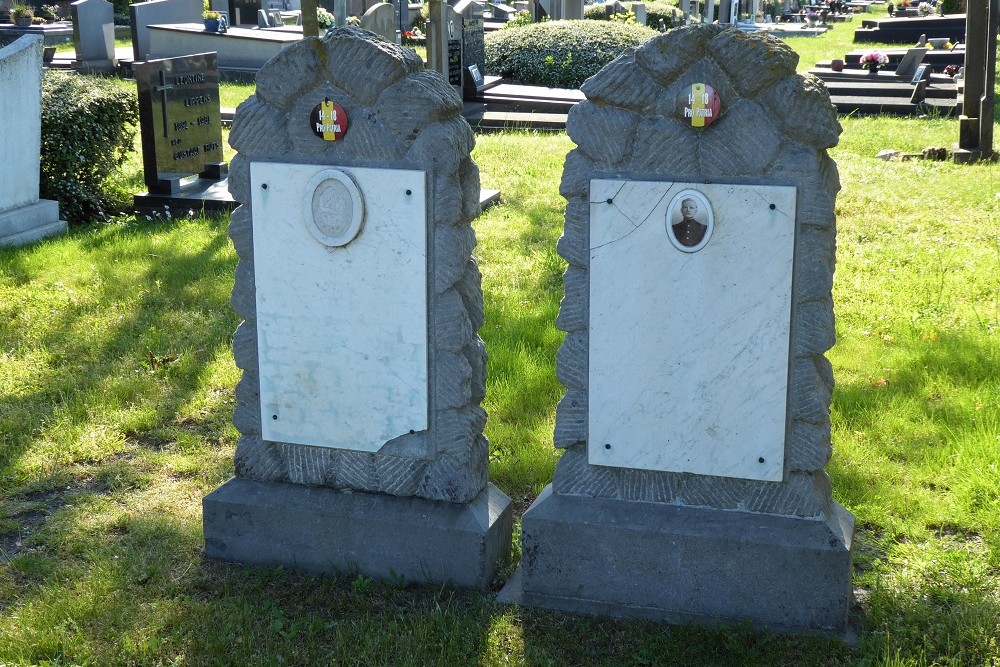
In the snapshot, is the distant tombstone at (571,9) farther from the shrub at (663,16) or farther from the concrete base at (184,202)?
the concrete base at (184,202)

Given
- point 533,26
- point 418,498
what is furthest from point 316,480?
point 533,26

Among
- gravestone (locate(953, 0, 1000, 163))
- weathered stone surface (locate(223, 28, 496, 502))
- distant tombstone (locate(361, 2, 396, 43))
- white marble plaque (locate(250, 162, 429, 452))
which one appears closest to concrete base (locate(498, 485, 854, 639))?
weathered stone surface (locate(223, 28, 496, 502))

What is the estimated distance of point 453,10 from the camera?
47.5ft

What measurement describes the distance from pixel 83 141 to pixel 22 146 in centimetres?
92

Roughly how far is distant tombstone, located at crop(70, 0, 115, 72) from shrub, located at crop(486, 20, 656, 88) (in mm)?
7088

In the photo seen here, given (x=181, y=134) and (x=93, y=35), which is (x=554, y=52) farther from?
(x=181, y=134)

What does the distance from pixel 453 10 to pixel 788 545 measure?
1226 centimetres

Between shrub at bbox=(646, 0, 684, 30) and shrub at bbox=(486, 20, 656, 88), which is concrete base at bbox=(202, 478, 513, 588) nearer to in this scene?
shrub at bbox=(486, 20, 656, 88)

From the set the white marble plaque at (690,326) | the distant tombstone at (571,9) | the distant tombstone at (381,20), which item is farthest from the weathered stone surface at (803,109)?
the distant tombstone at (571,9)

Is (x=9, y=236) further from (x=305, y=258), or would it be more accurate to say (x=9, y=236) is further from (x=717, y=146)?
(x=717, y=146)

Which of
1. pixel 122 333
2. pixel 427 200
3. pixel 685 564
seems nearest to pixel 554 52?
pixel 122 333

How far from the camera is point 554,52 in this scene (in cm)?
1822

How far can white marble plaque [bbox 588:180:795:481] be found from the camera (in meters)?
3.28

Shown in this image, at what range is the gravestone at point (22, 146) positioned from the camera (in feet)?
26.4
